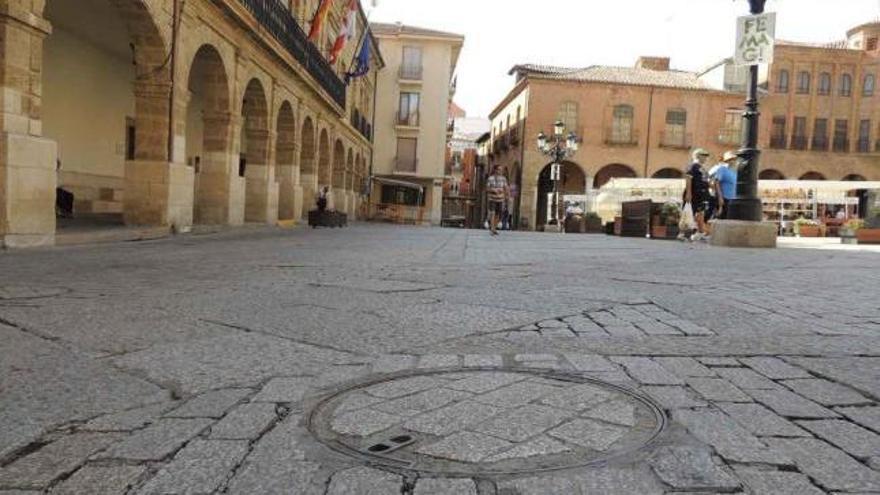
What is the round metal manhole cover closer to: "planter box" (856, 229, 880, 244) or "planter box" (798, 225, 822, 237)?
"planter box" (856, 229, 880, 244)

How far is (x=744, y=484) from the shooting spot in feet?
6.18

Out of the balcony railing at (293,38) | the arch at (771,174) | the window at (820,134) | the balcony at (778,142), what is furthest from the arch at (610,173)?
the balcony railing at (293,38)

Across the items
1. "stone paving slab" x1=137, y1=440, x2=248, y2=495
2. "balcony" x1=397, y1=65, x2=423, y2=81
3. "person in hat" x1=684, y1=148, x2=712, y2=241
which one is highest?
"balcony" x1=397, y1=65, x2=423, y2=81

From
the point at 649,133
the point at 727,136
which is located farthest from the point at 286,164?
the point at 727,136

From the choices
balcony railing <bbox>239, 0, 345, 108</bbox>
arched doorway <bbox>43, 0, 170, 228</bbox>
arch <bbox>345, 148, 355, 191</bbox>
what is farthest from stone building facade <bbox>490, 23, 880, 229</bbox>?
arched doorway <bbox>43, 0, 170, 228</bbox>

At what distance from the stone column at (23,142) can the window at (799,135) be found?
4762 centimetres

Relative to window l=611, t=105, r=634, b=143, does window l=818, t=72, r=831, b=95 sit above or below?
above

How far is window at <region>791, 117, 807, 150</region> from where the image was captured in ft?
152

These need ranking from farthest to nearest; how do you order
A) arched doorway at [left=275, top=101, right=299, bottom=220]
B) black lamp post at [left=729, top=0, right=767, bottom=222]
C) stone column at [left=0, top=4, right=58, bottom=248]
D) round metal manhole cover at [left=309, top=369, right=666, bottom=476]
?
arched doorway at [left=275, top=101, right=299, bottom=220] < black lamp post at [left=729, top=0, right=767, bottom=222] < stone column at [left=0, top=4, right=58, bottom=248] < round metal manhole cover at [left=309, top=369, right=666, bottom=476]

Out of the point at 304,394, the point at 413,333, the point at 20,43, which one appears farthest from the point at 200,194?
the point at 304,394

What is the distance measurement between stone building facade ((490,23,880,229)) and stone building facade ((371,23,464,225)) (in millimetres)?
5528

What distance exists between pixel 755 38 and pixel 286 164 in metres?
13.8

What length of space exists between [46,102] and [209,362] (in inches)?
517

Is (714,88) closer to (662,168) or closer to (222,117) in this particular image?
(662,168)
